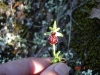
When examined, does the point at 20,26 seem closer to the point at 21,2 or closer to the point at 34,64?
the point at 21,2

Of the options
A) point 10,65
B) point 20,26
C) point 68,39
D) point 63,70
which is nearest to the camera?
point 63,70

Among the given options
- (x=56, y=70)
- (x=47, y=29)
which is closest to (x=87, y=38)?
(x=47, y=29)

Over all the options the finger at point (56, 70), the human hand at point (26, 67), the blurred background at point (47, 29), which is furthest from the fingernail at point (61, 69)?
the blurred background at point (47, 29)

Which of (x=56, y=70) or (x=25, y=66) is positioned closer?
(x=56, y=70)

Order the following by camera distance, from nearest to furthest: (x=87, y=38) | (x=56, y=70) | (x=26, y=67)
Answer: (x=56, y=70), (x=26, y=67), (x=87, y=38)

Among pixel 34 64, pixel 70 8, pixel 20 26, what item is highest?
pixel 70 8

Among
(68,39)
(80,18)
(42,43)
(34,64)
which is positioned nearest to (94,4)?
(80,18)

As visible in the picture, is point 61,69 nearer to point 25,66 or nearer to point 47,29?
point 25,66

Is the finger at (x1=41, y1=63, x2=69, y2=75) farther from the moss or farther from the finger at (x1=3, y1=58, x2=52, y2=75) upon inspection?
the moss
